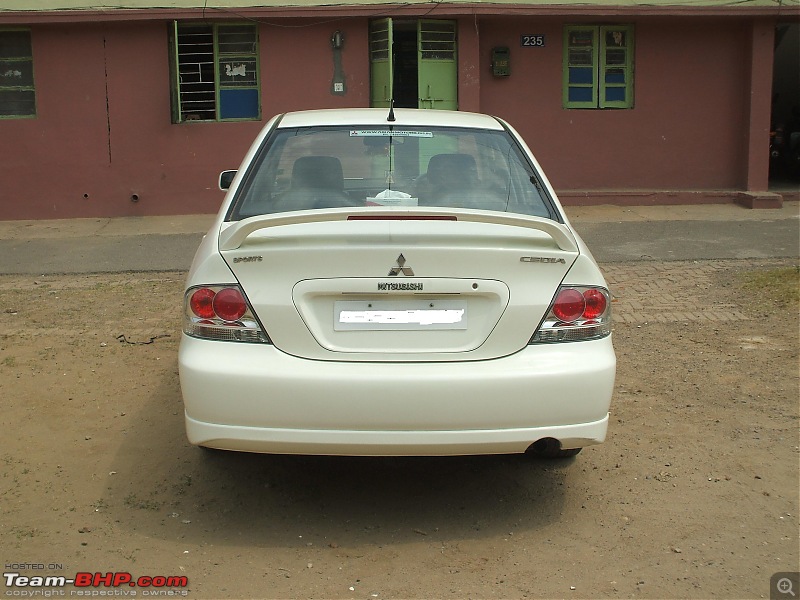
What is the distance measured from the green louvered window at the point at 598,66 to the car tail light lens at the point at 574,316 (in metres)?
10.5

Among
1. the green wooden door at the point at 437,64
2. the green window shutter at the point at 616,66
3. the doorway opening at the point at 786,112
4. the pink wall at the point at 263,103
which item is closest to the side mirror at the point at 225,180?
the pink wall at the point at 263,103

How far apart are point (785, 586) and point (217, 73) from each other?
36.5 feet

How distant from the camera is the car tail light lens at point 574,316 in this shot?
12.9 feet

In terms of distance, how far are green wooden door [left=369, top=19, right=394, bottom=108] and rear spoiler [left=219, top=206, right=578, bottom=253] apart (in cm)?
890

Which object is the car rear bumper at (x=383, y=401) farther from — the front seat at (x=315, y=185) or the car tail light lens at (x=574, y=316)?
the front seat at (x=315, y=185)

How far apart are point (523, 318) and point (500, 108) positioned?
1040 centimetres

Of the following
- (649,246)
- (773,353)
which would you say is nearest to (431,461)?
(773,353)

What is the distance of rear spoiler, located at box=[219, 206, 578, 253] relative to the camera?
3.88 meters

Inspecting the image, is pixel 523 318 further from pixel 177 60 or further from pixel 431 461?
pixel 177 60

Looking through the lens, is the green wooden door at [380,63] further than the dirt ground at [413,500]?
Yes

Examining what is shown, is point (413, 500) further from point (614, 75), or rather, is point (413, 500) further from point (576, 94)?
point (614, 75)

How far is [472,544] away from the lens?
4.03 meters

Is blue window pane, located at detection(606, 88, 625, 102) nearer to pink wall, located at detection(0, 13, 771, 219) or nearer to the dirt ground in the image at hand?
pink wall, located at detection(0, 13, 771, 219)

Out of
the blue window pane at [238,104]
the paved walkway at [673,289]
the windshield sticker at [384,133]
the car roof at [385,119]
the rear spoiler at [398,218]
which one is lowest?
the paved walkway at [673,289]
